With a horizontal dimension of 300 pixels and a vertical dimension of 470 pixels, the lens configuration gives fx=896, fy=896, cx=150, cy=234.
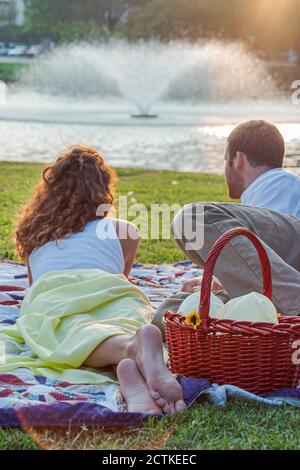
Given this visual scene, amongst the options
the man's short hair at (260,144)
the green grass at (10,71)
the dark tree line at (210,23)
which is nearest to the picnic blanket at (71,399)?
the man's short hair at (260,144)

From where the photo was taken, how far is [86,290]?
382cm

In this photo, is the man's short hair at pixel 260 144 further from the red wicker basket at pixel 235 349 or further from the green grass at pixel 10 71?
the green grass at pixel 10 71

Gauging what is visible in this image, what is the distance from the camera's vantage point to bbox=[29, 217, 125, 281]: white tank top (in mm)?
4051

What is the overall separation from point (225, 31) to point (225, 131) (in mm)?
18219

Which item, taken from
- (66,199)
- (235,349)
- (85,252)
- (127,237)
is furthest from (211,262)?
(66,199)

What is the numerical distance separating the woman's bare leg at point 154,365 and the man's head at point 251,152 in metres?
1.46

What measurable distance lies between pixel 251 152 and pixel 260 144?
6 cm

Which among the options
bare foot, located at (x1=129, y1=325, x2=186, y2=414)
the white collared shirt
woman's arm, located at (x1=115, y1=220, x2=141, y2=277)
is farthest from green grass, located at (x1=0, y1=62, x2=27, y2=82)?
bare foot, located at (x1=129, y1=325, x2=186, y2=414)

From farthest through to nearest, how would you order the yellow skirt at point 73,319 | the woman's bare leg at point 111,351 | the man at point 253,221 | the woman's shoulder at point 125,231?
the woman's shoulder at point 125,231, the man at point 253,221, the yellow skirt at point 73,319, the woman's bare leg at point 111,351

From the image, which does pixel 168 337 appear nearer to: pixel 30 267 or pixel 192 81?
pixel 30 267

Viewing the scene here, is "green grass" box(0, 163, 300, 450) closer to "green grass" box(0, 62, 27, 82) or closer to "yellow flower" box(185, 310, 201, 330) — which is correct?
"yellow flower" box(185, 310, 201, 330)

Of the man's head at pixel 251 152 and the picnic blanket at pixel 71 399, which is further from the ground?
the man's head at pixel 251 152

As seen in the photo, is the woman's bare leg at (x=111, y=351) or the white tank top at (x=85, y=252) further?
the white tank top at (x=85, y=252)

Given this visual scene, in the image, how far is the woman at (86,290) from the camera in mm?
3221
